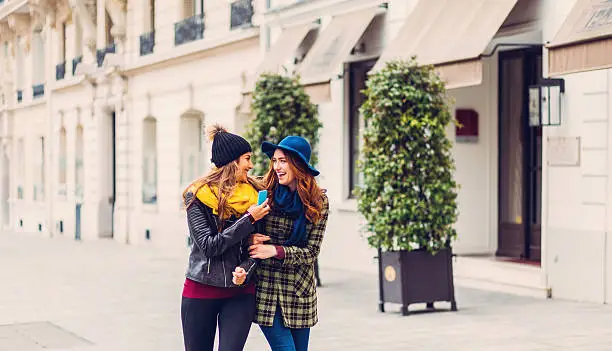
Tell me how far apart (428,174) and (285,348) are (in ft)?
18.5

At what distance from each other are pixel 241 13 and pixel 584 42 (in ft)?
33.8

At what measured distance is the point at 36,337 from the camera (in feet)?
33.0

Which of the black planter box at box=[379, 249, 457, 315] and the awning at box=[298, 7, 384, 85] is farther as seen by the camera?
the awning at box=[298, 7, 384, 85]

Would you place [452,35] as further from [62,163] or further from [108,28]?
[62,163]

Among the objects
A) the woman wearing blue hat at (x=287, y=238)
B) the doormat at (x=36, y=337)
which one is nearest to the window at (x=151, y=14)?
the doormat at (x=36, y=337)

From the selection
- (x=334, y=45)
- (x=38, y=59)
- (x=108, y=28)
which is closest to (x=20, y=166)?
(x=38, y=59)

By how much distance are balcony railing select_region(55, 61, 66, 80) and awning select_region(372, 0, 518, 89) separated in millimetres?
18162

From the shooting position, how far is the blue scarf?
5590 millimetres

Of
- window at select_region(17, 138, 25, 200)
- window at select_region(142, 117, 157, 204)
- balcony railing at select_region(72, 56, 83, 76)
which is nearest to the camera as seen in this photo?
window at select_region(142, 117, 157, 204)

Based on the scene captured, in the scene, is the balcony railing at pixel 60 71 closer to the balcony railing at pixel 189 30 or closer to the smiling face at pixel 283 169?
the balcony railing at pixel 189 30

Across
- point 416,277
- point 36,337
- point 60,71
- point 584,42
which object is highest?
point 60,71

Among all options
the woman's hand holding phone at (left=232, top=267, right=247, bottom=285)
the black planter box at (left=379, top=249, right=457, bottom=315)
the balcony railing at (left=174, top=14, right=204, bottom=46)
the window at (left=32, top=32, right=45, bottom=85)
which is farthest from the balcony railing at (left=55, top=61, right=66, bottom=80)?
the woman's hand holding phone at (left=232, top=267, right=247, bottom=285)

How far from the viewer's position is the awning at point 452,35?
1228 centimetres

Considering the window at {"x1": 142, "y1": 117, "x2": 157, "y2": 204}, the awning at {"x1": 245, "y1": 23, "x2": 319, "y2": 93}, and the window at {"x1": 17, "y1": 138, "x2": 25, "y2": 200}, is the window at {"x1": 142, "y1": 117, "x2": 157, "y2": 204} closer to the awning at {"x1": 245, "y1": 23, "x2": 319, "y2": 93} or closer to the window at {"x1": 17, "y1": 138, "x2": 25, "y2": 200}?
the awning at {"x1": 245, "y1": 23, "x2": 319, "y2": 93}
